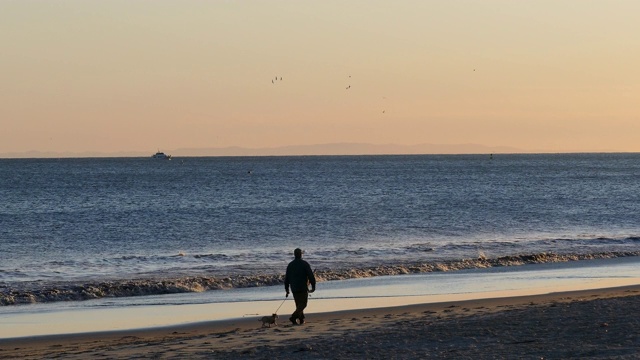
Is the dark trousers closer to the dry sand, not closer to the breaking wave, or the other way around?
the dry sand

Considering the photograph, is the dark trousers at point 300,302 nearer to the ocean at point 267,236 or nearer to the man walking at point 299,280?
the man walking at point 299,280

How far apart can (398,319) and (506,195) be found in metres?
79.8

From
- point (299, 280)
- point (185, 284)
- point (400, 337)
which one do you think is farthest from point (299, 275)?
point (185, 284)

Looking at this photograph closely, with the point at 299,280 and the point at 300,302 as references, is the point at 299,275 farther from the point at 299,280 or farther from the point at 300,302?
the point at 300,302

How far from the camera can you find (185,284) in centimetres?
2908

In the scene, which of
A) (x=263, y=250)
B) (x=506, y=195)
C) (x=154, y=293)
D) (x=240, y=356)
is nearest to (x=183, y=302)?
(x=154, y=293)

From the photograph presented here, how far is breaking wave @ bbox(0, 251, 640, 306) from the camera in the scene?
1061 inches

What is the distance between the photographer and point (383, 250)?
42.6 metres

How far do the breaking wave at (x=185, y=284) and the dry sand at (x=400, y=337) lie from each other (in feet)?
24.7

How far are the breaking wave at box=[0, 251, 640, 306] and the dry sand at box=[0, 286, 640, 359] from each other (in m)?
7.54

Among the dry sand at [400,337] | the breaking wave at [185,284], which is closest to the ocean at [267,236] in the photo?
the breaking wave at [185,284]

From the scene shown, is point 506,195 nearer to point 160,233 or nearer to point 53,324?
point 160,233

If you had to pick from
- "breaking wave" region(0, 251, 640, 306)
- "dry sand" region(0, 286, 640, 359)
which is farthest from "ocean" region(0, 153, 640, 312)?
"dry sand" region(0, 286, 640, 359)

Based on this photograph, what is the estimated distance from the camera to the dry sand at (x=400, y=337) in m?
15.4
